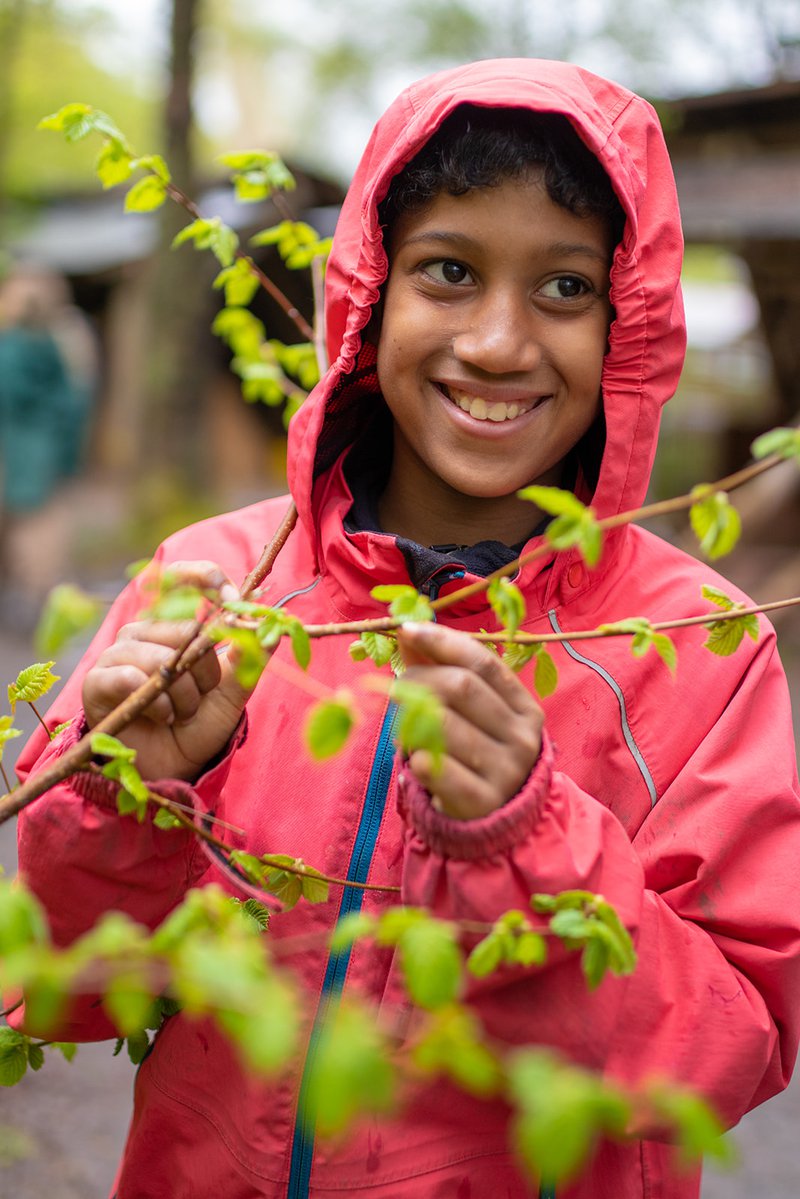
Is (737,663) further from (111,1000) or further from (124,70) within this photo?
(124,70)

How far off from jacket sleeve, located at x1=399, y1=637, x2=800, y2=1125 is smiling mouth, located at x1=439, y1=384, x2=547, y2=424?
0.50 meters

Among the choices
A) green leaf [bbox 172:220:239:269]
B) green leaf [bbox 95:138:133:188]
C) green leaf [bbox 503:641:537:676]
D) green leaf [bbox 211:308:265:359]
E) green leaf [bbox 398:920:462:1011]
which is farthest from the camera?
green leaf [bbox 211:308:265:359]

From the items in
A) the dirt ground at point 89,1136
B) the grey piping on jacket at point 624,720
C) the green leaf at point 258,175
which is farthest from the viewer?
the dirt ground at point 89,1136

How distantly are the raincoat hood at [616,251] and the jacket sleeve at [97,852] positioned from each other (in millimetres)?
577

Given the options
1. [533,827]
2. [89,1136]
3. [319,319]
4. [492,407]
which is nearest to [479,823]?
[533,827]

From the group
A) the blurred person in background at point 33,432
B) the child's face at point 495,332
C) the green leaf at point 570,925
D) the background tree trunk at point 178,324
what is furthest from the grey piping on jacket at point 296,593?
the background tree trunk at point 178,324

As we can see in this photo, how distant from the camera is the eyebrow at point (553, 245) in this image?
1.65 m

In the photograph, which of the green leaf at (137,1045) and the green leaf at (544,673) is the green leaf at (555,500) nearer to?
the green leaf at (544,673)

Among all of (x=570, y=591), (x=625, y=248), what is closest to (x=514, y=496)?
(x=570, y=591)

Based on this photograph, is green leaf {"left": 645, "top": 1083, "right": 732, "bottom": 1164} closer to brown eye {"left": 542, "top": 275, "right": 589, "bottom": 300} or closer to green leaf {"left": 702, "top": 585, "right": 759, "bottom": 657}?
green leaf {"left": 702, "top": 585, "right": 759, "bottom": 657}

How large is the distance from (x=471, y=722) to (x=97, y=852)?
0.52 m

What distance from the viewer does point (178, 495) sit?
11.4m

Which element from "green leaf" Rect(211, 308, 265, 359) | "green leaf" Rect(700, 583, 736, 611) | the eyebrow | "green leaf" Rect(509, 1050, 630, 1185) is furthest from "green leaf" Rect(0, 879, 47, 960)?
"green leaf" Rect(211, 308, 265, 359)

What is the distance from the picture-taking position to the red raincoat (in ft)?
4.28
